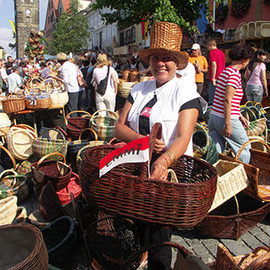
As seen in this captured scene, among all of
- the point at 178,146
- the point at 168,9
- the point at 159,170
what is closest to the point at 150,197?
the point at 159,170

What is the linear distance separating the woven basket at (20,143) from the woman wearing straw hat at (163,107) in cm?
293

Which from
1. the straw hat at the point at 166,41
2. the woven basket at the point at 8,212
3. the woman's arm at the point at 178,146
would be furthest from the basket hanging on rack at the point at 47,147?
the woman's arm at the point at 178,146

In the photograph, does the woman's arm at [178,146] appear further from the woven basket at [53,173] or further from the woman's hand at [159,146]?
the woven basket at [53,173]

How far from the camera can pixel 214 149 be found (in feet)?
11.0

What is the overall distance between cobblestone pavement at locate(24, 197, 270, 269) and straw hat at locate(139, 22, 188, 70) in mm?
1812

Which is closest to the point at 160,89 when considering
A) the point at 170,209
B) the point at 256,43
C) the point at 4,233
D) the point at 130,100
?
the point at 130,100

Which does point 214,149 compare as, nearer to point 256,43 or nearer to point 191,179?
point 191,179

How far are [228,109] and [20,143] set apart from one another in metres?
3.42

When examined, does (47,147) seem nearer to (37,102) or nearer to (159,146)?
(37,102)

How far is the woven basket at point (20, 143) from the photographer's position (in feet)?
14.2

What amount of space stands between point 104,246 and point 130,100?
4.64ft

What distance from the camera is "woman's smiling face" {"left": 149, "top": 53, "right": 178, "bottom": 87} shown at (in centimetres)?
187

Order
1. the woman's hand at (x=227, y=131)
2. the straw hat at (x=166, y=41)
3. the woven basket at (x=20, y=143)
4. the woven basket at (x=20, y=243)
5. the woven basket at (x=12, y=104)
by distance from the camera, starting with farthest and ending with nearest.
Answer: the woven basket at (x=12, y=104) < the woven basket at (x=20, y=143) < the woman's hand at (x=227, y=131) < the straw hat at (x=166, y=41) < the woven basket at (x=20, y=243)

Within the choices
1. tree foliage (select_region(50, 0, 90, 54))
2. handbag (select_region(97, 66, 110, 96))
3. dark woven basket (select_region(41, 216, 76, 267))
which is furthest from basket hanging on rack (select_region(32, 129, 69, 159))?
tree foliage (select_region(50, 0, 90, 54))
